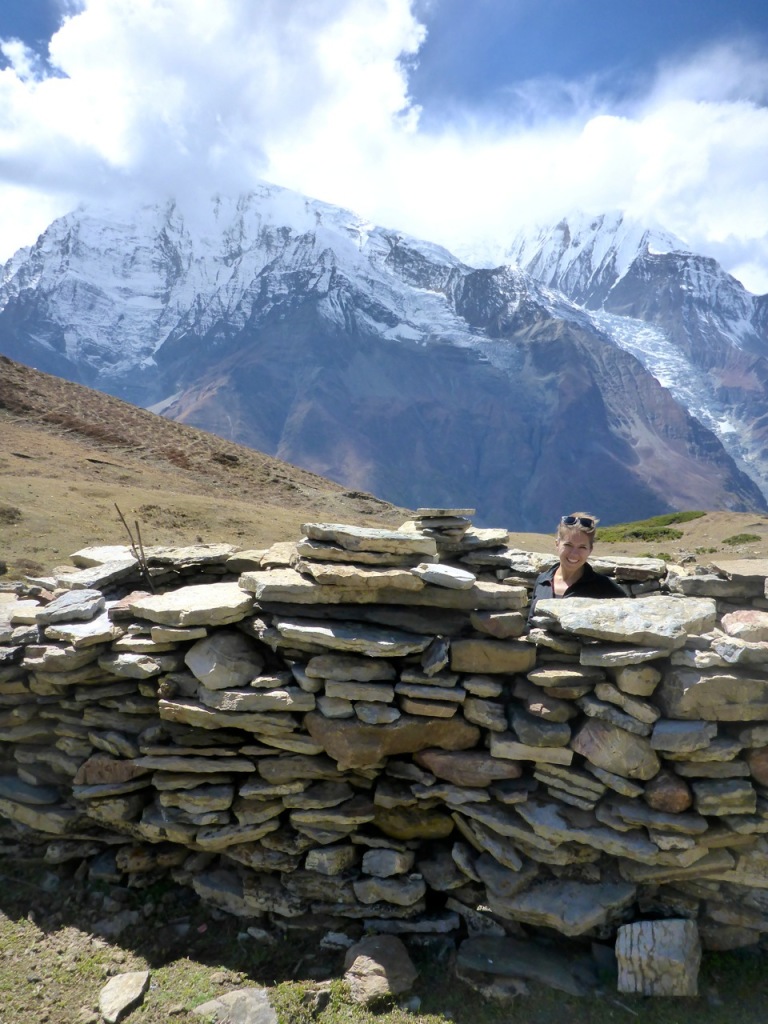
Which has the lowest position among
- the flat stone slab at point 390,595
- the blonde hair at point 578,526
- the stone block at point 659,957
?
the stone block at point 659,957

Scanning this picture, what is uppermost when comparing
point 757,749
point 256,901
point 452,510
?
point 452,510

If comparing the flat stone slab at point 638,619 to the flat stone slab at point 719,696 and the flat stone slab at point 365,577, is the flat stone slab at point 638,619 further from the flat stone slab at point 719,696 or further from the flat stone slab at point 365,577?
the flat stone slab at point 365,577

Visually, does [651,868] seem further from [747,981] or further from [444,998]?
[444,998]

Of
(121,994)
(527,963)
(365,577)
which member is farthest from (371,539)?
(121,994)

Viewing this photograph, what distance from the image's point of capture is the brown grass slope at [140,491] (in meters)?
22.4

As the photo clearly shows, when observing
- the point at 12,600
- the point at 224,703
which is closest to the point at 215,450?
the point at 12,600

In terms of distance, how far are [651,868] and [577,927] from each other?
2.68 feet

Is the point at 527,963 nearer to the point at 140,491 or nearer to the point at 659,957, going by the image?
the point at 659,957

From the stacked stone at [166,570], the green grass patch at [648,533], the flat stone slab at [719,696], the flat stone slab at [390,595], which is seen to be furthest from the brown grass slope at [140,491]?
the flat stone slab at [719,696]

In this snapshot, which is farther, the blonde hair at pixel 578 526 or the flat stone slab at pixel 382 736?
the blonde hair at pixel 578 526

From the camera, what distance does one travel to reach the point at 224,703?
6.21 meters

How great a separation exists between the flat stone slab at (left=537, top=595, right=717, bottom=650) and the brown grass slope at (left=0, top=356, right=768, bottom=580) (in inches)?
427

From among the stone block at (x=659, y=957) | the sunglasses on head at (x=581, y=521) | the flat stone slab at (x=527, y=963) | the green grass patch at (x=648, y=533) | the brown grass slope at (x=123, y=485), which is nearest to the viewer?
the stone block at (x=659, y=957)

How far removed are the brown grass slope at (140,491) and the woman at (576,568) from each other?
1009 cm
